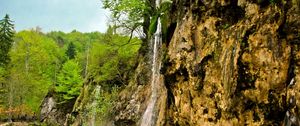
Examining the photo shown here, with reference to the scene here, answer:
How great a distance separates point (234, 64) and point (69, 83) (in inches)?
1625

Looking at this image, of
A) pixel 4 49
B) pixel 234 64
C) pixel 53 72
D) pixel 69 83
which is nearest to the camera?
pixel 234 64

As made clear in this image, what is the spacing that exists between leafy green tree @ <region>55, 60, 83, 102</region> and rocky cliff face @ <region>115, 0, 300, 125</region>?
3445cm

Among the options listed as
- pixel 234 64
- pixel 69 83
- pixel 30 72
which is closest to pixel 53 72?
pixel 30 72

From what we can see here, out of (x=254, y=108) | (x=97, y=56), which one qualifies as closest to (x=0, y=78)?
(x=97, y=56)

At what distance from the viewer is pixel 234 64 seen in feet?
38.7

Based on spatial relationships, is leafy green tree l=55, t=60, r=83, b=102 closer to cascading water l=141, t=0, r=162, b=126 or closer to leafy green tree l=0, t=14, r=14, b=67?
leafy green tree l=0, t=14, r=14, b=67

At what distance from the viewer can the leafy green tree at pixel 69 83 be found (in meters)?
49.3

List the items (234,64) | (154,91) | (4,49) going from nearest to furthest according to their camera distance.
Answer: (234,64)
(154,91)
(4,49)

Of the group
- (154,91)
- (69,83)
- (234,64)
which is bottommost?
(69,83)

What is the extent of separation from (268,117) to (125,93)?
1874cm

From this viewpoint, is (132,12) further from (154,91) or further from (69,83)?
(69,83)

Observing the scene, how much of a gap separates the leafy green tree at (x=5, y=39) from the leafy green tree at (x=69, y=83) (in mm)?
9058

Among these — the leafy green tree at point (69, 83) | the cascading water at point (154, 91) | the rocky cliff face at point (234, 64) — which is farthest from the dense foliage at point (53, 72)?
the rocky cliff face at point (234, 64)

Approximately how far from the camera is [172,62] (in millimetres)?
15188
